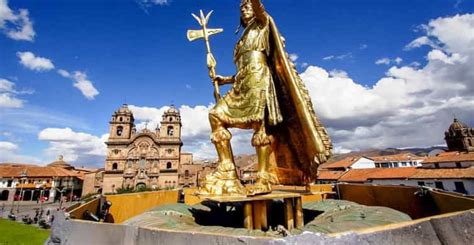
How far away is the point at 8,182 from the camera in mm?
44875

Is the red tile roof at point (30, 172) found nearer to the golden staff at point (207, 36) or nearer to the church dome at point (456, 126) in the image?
the golden staff at point (207, 36)

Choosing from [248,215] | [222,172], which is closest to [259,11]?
[222,172]

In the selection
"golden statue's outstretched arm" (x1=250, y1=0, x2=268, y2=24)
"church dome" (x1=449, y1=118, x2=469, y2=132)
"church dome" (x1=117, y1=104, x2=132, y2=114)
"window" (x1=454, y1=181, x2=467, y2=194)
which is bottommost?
"window" (x1=454, y1=181, x2=467, y2=194)

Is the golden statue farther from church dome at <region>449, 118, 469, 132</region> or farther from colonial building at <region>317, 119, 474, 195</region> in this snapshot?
church dome at <region>449, 118, 469, 132</region>

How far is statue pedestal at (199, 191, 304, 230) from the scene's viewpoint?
3527 mm

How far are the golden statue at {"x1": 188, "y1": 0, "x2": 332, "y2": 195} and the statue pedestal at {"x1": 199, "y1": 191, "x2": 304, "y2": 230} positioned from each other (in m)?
0.18

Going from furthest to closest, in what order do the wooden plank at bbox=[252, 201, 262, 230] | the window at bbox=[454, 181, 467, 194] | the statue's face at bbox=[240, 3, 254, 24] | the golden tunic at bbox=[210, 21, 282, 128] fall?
the window at bbox=[454, 181, 467, 194], the statue's face at bbox=[240, 3, 254, 24], the golden tunic at bbox=[210, 21, 282, 128], the wooden plank at bbox=[252, 201, 262, 230]

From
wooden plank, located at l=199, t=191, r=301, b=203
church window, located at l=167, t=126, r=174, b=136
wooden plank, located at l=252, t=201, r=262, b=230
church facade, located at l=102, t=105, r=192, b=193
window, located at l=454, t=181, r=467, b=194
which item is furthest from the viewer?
church window, located at l=167, t=126, r=174, b=136

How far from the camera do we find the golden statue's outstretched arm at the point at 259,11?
4.49 m

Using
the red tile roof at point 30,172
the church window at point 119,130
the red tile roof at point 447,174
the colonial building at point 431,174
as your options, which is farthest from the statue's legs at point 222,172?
the red tile roof at point 30,172

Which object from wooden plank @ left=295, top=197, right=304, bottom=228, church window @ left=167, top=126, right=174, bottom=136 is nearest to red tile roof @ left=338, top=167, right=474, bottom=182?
wooden plank @ left=295, top=197, right=304, bottom=228

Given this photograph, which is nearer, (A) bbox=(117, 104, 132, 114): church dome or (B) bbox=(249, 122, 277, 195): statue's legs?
(B) bbox=(249, 122, 277, 195): statue's legs

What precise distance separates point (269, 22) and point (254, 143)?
7.66ft

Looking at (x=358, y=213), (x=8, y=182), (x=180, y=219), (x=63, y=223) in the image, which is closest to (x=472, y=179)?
(x=358, y=213)
